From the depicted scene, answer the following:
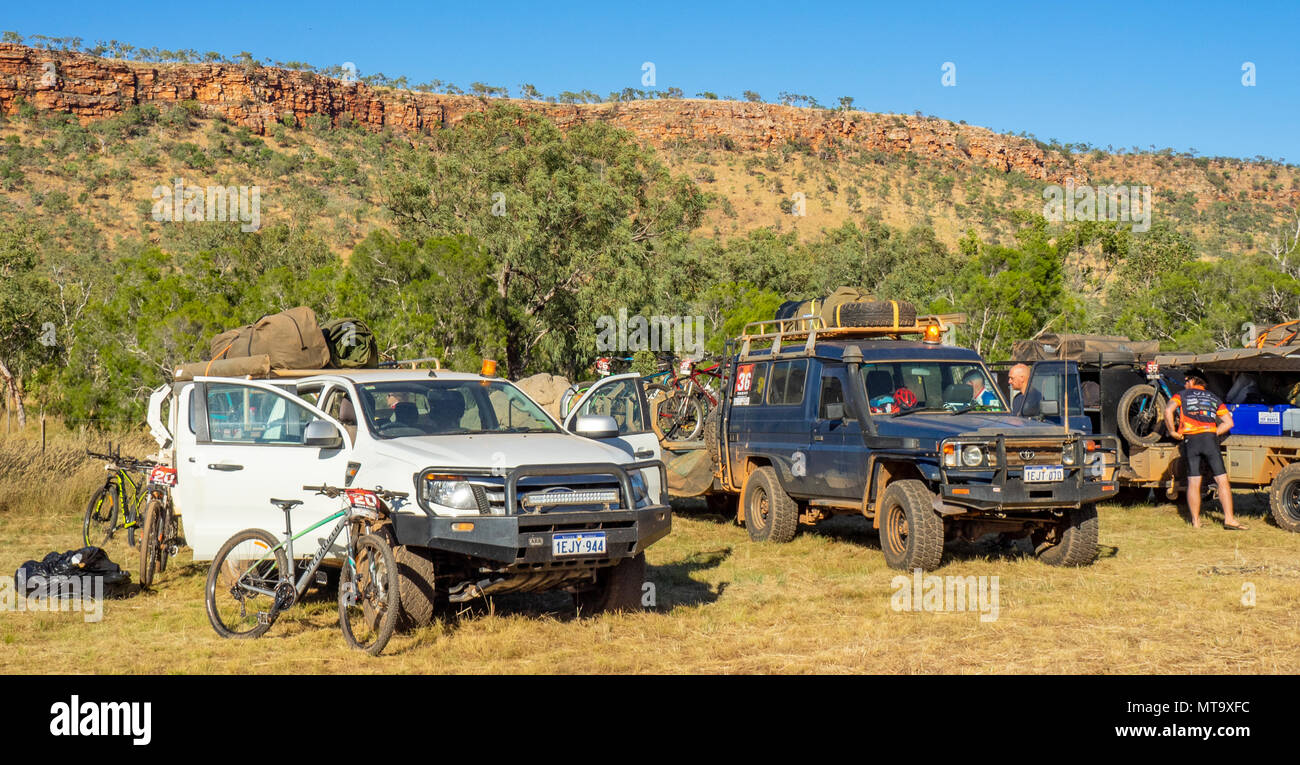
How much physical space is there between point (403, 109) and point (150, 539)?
7984cm

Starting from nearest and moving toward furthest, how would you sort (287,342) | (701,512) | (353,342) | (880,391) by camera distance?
(880,391)
(287,342)
(353,342)
(701,512)

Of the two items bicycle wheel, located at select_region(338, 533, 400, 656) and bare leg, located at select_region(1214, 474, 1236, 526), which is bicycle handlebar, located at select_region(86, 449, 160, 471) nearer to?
bicycle wheel, located at select_region(338, 533, 400, 656)

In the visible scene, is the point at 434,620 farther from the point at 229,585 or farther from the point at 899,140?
the point at 899,140

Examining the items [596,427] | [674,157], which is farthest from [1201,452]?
[674,157]

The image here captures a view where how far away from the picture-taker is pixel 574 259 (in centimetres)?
3048

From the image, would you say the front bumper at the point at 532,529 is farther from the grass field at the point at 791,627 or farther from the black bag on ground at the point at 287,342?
the black bag on ground at the point at 287,342

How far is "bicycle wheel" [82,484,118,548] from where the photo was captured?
12.8 metres

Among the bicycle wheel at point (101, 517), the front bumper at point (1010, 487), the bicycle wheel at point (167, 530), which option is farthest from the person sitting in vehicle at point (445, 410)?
the bicycle wheel at point (101, 517)

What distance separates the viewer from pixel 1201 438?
13.9 m

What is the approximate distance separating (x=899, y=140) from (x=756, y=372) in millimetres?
85146

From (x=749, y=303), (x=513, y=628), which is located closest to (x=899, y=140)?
(x=749, y=303)

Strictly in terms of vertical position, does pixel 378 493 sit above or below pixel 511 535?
above

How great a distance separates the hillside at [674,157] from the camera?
63688mm

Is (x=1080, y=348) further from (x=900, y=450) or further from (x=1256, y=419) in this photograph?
(x=900, y=450)
